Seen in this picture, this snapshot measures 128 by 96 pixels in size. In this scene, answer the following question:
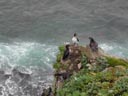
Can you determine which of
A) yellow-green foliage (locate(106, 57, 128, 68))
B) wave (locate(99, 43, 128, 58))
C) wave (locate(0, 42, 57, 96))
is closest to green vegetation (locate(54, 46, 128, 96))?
yellow-green foliage (locate(106, 57, 128, 68))

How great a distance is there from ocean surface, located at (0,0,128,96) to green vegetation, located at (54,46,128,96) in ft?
32.6

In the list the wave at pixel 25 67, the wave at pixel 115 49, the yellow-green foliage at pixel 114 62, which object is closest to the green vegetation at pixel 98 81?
the yellow-green foliage at pixel 114 62

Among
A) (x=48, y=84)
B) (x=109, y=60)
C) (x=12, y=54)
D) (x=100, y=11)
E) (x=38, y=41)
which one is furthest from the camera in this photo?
(x=100, y=11)

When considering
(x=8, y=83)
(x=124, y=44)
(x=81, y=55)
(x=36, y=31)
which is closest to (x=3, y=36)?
(x=36, y=31)

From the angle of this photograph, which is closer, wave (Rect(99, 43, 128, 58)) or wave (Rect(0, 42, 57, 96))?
wave (Rect(0, 42, 57, 96))

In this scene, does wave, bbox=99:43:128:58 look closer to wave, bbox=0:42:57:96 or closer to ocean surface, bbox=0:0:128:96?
ocean surface, bbox=0:0:128:96

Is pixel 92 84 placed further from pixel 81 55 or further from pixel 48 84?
pixel 48 84

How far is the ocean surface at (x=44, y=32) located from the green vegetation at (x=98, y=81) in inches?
391

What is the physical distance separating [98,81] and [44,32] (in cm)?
2229

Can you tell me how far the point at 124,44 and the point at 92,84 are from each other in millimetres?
21401

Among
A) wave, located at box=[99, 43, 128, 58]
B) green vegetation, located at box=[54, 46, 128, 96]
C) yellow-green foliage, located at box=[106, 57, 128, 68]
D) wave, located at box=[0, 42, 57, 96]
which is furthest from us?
wave, located at box=[99, 43, 128, 58]

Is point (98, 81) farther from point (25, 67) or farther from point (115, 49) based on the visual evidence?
point (115, 49)

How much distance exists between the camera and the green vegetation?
20.5 m

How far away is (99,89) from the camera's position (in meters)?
21.0
